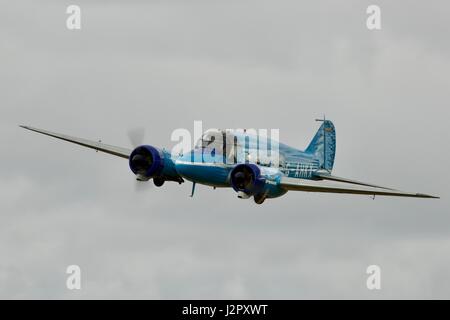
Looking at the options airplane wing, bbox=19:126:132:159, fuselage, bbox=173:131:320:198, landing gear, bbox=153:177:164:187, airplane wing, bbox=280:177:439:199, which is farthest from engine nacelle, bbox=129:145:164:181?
airplane wing, bbox=280:177:439:199

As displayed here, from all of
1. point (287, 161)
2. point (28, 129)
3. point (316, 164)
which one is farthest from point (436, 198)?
point (28, 129)

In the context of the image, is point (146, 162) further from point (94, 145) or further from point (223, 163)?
point (223, 163)

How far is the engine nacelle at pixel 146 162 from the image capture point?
64.4 meters

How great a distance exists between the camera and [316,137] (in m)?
78.0

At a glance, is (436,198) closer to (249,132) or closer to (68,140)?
(249,132)

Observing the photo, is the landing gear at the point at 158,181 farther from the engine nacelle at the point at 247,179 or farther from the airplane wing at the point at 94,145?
the engine nacelle at the point at 247,179

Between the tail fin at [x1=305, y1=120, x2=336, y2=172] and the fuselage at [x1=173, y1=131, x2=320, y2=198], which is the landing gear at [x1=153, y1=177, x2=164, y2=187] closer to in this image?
the fuselage at [x1=173, y1=131, x2=320, y2=198]

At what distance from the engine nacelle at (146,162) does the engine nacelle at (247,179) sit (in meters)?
5.37

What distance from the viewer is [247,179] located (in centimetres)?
6088

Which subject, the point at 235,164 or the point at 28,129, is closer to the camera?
the point at 235,164

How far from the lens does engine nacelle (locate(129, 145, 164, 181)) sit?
211ft
